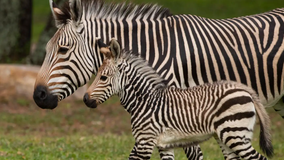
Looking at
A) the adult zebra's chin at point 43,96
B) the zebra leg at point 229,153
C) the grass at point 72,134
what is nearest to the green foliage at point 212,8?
the grass at point 72,134

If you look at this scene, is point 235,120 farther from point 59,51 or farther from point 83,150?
point 83,150

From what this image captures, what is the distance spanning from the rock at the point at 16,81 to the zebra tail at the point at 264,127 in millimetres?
8823

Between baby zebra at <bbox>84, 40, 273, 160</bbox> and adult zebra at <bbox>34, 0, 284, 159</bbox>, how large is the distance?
1.76 feet

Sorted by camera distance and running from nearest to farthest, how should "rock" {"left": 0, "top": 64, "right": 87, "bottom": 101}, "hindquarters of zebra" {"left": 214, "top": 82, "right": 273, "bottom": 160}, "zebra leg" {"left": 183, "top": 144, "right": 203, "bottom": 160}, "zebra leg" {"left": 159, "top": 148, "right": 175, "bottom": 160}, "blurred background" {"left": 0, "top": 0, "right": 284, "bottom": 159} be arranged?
1. "hindquarters of zebra" {"left": 214, "top": 82, "right": 273, "bottom": 160}
2. "zebra leg" {"left": 159, "top": 148, "right": 175, "bottom": 160}
3. "zebra leg" {"left": 183, "top": 144, "right": 203, "bottom": 160}
4. "blurred background" {"left": 0, "top": 0, "right": 284, "bottom": 159}
5. "rock" {"left": 0, "top": 64, "right": 87, "bottom": 101}

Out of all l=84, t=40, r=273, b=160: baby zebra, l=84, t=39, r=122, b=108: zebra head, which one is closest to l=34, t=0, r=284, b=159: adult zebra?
l=84, t=40, r=273, b=160: baby zebra

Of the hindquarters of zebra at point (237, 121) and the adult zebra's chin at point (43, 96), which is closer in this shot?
Result: the hindquarters of zebra at point (237, 121)

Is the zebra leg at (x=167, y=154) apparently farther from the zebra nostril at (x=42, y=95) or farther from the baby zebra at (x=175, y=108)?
the zebra nostril at (x=42, y=95)

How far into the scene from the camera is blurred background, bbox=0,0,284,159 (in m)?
9.15

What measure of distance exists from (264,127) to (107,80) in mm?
1880

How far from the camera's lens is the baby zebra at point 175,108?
579 cm

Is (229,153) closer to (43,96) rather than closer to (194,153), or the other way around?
(194,153)

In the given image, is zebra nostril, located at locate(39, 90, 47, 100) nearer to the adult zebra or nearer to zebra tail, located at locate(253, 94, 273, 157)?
the adult zebra

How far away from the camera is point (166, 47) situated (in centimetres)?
693

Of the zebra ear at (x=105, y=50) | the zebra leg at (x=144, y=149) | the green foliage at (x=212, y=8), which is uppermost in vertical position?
the green foliage at (x=212, y=8)
